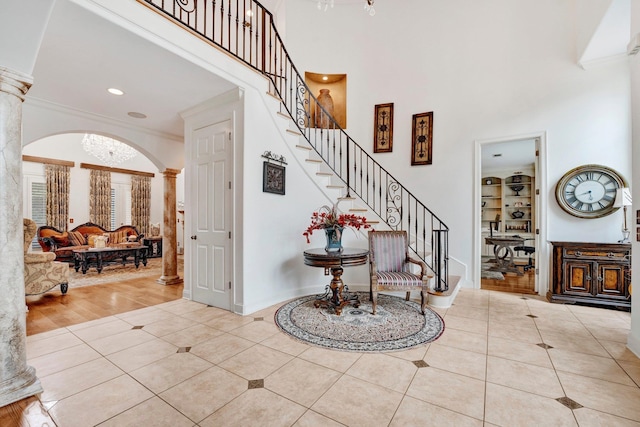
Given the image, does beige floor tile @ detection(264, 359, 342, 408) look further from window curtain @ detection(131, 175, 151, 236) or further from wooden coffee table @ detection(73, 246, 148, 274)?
window curtain @ detection(131, 175, 151, 236)

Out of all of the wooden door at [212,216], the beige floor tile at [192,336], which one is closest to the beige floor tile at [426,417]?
the beige floor tile at [192,336]

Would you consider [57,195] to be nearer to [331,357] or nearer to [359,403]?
[331,357]

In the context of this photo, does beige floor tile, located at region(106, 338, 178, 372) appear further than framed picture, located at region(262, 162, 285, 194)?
No

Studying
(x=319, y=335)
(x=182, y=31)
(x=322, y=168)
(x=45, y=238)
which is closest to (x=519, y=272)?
(x=322, y=168)

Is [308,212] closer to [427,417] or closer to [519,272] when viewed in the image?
[427,417]

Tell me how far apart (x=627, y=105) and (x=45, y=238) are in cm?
1163

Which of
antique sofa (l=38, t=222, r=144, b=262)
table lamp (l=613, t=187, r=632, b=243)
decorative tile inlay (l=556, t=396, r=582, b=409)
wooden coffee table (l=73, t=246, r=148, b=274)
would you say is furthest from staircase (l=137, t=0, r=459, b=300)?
antique sofa (l=38, t=222, r=144, b=262)

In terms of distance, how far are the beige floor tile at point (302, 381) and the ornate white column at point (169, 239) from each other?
3.92m

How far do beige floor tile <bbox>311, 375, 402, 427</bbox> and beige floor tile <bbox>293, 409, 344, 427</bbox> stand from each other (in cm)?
4

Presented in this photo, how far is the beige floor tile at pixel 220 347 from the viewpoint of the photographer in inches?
95.5

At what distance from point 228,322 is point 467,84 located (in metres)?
5.45

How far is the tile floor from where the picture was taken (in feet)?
5.57

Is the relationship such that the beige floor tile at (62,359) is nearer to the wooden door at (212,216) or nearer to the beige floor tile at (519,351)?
Answer: the wooden door at (212,216)

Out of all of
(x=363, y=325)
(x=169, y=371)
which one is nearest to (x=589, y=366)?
(x=363, y=325)
